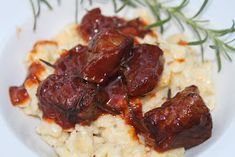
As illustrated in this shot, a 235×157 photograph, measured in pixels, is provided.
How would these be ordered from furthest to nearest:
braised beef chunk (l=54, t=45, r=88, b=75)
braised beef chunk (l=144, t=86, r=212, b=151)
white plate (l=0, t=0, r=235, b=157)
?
braised beef chunk (l=54, t=45, r=88, b=75) < white plate (l=0, t=0, r=235, b=157) < braised beef chunk (l=144, t=86, r=212, b=151)

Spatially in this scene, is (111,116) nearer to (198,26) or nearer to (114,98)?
(114,98)

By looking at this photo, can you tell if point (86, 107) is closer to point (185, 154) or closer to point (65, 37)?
point (185, 154)

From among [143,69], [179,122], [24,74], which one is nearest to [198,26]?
[143,69]

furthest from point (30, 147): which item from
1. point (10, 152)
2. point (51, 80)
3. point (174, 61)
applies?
point (174, 61)

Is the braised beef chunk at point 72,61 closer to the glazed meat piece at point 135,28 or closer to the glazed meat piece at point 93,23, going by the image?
the glazed meat piece at point 93,23

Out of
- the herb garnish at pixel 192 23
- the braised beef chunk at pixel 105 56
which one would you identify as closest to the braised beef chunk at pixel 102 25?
the herb garnish at pixel 192 23

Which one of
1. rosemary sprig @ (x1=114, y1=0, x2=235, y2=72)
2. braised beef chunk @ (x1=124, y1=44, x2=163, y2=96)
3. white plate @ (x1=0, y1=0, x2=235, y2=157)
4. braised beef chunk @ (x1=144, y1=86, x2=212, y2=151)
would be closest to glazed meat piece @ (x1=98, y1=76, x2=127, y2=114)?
braised beef chunk @ (x1=124, y1=44, x2=163, y2=96)

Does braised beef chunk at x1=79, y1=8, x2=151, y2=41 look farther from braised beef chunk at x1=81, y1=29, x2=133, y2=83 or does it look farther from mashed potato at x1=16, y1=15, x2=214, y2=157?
braised beef chunk at x1=81, y1=29, x2=133, y2=83
